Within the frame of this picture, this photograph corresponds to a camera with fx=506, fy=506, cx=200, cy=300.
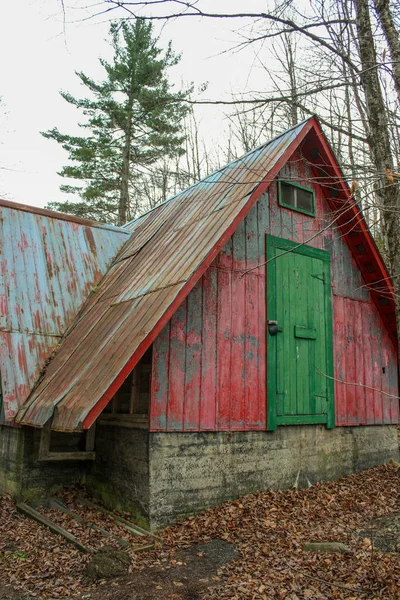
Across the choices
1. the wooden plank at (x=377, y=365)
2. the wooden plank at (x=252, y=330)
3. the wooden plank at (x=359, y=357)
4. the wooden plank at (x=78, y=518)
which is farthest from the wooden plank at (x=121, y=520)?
the wooden plank at (x=377, y=365)

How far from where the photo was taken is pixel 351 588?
4859mm

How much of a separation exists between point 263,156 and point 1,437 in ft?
22.7

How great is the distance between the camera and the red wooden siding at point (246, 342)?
7504 mm

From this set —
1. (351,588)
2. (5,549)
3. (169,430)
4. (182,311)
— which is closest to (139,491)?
(169,430)

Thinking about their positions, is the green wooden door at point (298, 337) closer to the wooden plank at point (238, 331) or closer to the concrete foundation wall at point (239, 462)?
the concrete foundation wall at point (239, 462)

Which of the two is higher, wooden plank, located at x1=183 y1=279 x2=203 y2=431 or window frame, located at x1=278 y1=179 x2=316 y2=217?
window frame, located at x1=278 y1=179 x2=316 y2=217

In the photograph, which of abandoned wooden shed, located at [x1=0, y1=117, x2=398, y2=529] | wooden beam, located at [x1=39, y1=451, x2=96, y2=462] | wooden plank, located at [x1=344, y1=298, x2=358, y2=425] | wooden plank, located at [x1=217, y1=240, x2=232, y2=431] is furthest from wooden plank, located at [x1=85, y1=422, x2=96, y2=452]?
wooden plank, located at [x1=344, y1=298, x2=358, y2=425]

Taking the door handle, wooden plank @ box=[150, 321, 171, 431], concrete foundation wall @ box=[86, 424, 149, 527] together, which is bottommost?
concrete foundation wall @ box=[86, 424, 149, 527]

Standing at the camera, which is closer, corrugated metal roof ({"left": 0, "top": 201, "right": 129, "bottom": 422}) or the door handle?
corrugated metal roof ({"left": 0, "top": 201, "right": 129, "bottom": 422})

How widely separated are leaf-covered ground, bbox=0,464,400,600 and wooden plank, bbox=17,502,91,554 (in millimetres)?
83

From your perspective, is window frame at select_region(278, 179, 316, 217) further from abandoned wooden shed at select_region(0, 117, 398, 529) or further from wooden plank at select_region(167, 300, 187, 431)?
wooden plank at select_region(167, 300, 187, 431)

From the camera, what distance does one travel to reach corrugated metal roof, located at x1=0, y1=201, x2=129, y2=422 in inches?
332

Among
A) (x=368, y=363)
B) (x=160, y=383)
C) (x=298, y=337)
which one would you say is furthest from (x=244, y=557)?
(x=368, y=363)

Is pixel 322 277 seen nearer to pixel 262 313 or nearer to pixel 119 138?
pixel 262 313
